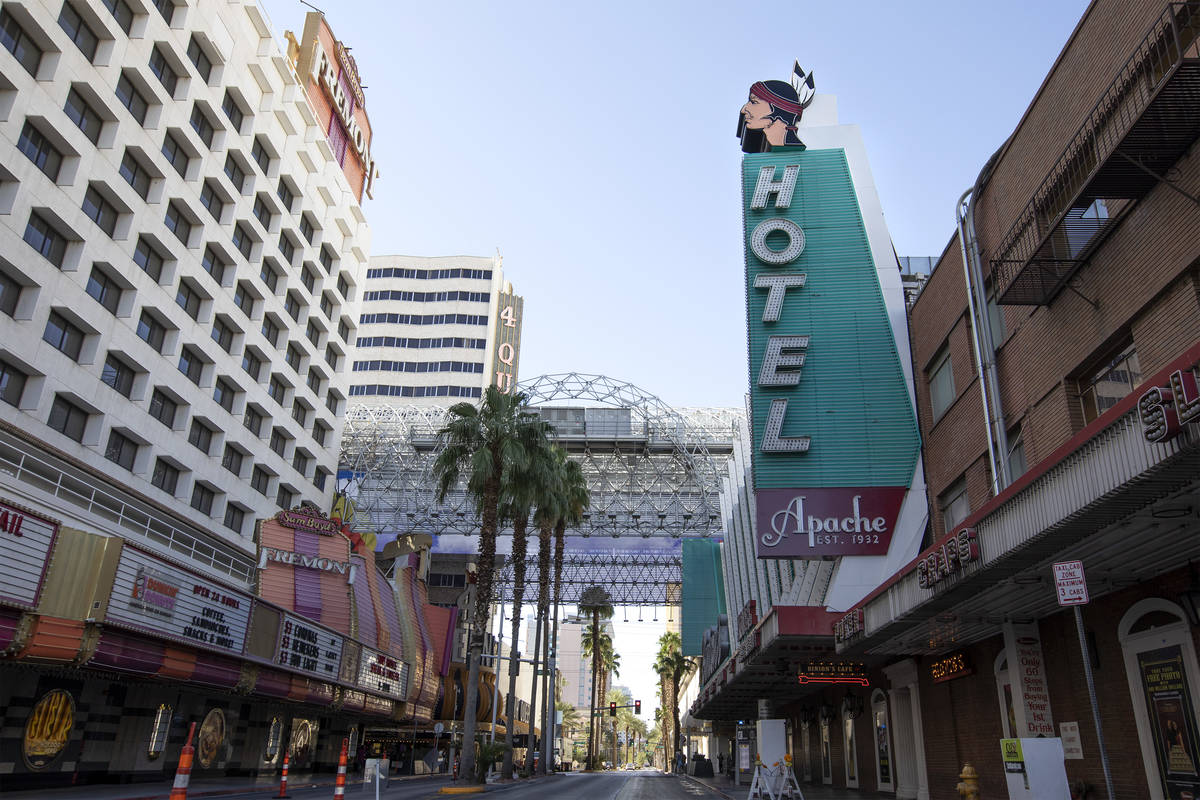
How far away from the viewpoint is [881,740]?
2611cm

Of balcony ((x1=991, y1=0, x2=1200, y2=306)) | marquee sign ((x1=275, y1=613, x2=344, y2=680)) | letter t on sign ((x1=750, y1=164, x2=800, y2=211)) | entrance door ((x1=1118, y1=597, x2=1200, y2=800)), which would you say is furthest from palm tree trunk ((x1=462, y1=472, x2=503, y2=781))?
entrance door ((x1=1118, y1=597, x2=1200, y2=800))

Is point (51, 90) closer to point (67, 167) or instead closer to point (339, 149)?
point (67, 167)

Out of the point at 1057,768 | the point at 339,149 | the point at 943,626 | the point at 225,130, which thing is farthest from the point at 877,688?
the point at 339,149

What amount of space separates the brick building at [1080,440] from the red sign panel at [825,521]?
2.70m

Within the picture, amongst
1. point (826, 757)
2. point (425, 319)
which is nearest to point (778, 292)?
point (826, 757)

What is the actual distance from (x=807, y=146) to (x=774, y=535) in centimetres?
1496

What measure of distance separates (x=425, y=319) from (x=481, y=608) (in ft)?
256

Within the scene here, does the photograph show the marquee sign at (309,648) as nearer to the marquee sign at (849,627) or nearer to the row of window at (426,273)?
the marquee sign at (849,627)

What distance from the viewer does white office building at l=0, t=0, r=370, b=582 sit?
30.0 meters

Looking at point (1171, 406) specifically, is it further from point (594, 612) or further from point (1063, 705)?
point (594, 612)

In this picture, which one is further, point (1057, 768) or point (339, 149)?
point (339, 149)

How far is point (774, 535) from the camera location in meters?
24.7

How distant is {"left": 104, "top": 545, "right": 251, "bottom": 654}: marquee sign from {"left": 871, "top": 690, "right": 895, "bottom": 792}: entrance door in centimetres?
1920

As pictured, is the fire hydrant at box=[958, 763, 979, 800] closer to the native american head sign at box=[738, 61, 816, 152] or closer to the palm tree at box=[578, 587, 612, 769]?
the native american head sign at box=[738, 61, 816, 152]
